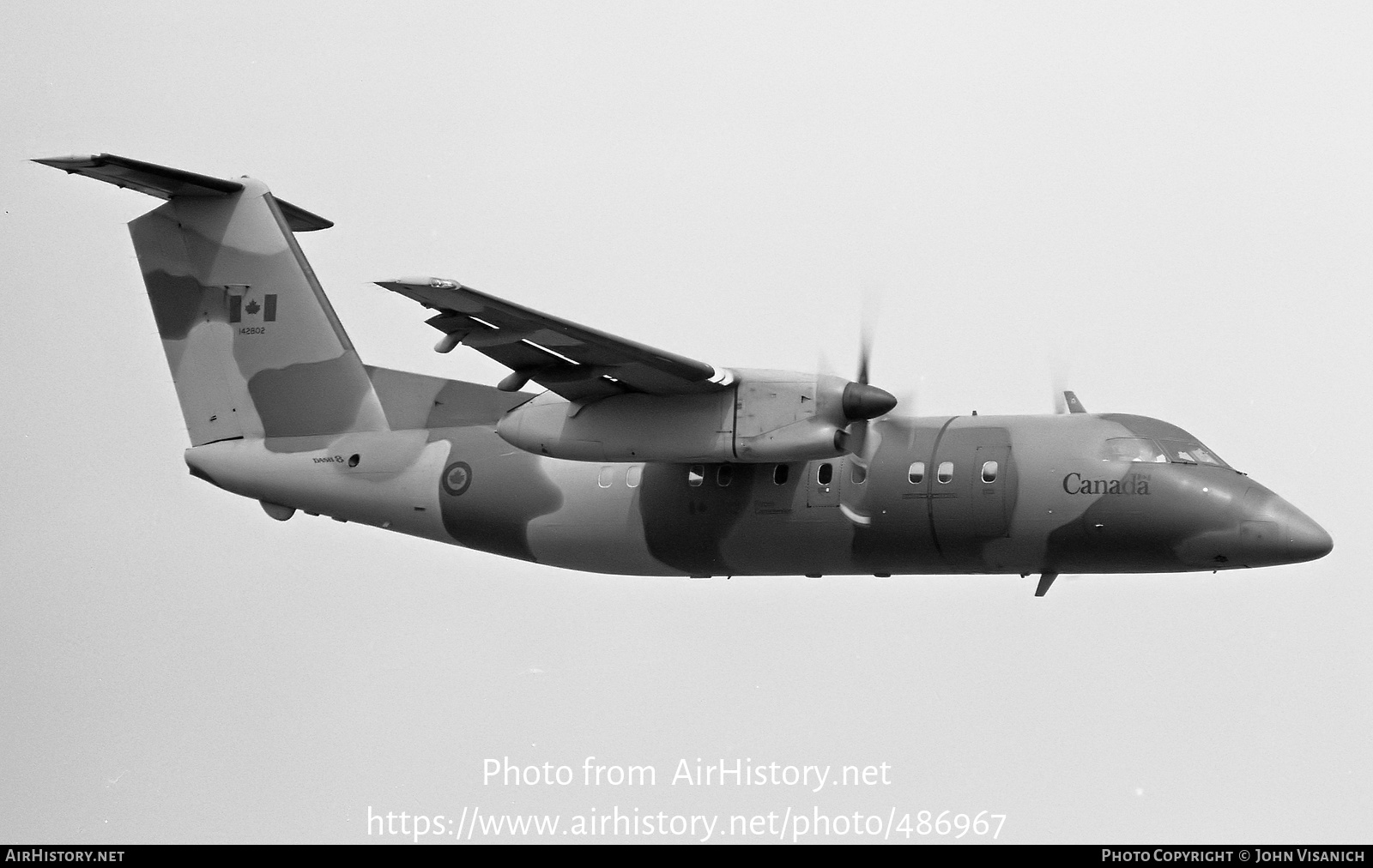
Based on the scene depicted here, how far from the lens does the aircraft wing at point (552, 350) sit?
52.2ft

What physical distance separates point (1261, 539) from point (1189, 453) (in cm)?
105

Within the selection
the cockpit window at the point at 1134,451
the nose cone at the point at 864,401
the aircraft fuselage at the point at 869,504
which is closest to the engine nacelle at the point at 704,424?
the nose cone at the point at 864,401

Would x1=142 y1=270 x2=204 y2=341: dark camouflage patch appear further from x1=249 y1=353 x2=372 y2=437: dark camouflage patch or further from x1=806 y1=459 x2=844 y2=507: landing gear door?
x1=806 y1=459 x2=844 y2=507: landing gear door

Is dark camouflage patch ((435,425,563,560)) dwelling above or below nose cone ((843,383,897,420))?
below

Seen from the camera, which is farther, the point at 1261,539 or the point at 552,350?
the point at 552,350

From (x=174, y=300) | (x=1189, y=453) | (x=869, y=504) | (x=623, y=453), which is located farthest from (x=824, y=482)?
(x=174, y=300)

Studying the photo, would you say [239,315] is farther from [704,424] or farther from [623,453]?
[704,424]

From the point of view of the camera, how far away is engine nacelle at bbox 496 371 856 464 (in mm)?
17078

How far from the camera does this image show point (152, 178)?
20.1 metres

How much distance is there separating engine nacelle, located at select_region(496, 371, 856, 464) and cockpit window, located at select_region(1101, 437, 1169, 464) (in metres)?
2.10

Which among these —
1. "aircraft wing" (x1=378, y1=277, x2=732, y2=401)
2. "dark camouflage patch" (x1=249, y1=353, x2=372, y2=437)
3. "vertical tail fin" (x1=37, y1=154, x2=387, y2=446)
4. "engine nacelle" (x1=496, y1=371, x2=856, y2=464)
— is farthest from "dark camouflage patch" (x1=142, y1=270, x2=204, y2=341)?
"aircraft wing" (x1=378, y1=277, x2=732, y2=401)

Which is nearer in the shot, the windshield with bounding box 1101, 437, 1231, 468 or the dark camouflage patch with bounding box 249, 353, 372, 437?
the windshield with bounding box 1101, 437, 1231, 468

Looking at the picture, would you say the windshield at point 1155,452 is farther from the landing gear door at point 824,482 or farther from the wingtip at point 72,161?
the wingtip at point 72,161
